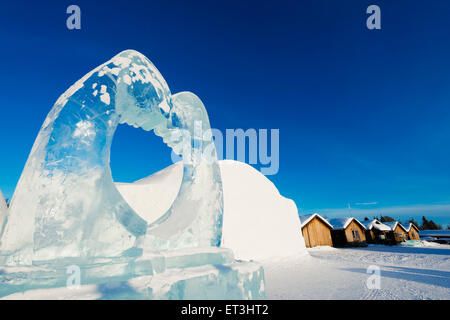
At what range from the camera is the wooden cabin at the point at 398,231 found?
28453 mm

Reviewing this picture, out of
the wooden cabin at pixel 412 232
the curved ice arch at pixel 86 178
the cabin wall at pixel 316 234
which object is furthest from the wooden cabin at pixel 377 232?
the curved ice arch at pixel 86 178

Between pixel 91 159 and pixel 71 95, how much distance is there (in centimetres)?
52

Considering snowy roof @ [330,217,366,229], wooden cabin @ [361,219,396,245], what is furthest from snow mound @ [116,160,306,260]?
wooden cabin @ [361,219,396,245]

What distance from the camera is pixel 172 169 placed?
17609mm

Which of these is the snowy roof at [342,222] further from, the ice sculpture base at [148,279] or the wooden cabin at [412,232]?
the ice sculpture base at [148,279]

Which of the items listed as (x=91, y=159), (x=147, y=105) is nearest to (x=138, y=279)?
(x=91, y=159)

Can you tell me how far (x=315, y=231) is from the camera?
22328 mm

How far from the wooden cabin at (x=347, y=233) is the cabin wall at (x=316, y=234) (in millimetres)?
1747

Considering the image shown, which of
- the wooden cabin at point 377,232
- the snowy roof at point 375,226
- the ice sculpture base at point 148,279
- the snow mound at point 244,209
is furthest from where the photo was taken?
the snowy roof at point 375,226

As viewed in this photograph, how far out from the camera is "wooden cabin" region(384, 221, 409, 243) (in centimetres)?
2845

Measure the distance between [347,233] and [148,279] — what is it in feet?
92.2

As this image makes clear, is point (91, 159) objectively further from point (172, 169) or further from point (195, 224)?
point (172, 169)

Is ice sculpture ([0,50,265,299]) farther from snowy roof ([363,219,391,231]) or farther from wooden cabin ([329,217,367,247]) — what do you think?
snowy roof ([363,219,391,231])

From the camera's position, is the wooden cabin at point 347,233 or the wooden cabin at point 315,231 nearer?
the wooden cabin at point 315,231
